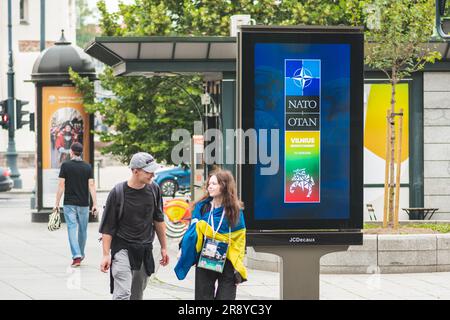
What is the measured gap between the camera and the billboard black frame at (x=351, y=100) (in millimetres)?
10273

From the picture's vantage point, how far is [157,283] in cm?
1431

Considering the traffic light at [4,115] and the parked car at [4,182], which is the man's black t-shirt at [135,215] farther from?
the parked car at [4,182]

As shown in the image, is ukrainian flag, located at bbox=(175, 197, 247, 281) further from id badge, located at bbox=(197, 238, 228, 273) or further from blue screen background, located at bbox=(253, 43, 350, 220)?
blue screen background, located at bbox=(253, 43, 350, 220)

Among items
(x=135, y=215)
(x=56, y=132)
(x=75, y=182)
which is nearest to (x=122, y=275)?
(x=135, y=215)

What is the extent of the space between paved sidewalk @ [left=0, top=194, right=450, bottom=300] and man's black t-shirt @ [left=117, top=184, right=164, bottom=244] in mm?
3317

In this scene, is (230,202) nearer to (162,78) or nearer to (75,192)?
(75,192)

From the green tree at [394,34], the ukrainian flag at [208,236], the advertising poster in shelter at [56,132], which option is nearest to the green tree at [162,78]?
the advertising poster in shelter at [56,132]

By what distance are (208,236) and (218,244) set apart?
0.38ft

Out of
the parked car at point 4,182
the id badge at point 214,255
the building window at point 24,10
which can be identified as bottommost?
the parked car at point 4,182

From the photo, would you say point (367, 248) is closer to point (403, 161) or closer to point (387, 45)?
point (387, 45)

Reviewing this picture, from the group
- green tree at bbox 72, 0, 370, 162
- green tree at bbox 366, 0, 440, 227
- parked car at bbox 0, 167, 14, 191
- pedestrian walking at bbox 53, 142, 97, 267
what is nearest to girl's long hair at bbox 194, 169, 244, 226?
pedestrian walking at bbox 53, 142, 97, 267

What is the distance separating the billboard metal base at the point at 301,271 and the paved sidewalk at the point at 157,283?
7.33 ft

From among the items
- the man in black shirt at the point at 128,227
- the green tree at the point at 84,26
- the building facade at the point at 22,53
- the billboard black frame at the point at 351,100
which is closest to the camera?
the man in black shirt at the point at 128,227
